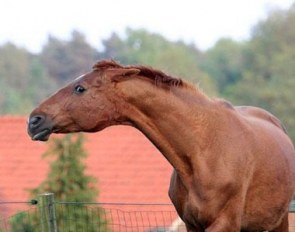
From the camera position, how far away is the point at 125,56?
6962 cm

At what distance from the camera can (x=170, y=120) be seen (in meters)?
7.43

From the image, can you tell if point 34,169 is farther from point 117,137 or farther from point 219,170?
point 219,170

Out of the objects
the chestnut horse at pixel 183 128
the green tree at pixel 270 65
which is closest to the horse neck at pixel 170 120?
the chestnut horse at pixel 183 128

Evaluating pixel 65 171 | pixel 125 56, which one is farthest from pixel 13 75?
pixel 65 171

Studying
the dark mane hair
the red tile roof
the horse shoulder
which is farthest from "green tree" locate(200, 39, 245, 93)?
the dark mane hair

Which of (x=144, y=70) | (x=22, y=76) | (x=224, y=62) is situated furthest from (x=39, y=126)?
(x=22, y=76)

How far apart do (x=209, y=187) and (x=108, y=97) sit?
3.20ft

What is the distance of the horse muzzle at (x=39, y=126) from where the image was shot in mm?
7285

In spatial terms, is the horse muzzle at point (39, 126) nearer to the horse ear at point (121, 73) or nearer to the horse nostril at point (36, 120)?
the horse nostril at point (36, 120)

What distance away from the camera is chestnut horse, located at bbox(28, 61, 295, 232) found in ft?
24.0

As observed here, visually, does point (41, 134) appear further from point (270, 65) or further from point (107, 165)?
point (270, 65)

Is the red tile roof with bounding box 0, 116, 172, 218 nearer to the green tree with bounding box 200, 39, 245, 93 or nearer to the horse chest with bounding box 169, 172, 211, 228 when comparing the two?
the horse chest with bounding box 169, 172, 211, 228

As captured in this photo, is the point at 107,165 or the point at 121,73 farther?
the point at 107,165

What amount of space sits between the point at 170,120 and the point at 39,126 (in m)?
0.96
